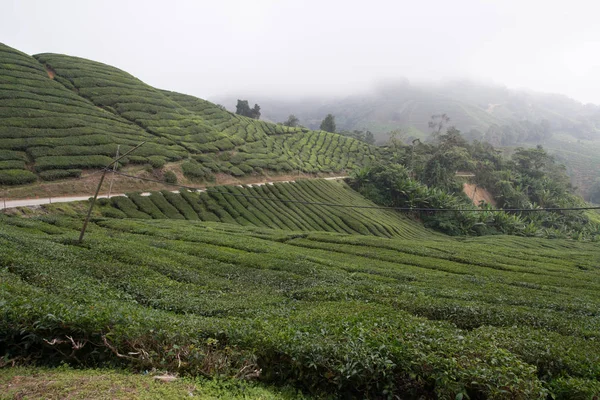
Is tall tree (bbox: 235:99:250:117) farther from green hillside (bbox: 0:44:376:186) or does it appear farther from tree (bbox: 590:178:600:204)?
tree (bbox: 590:178:600:204)

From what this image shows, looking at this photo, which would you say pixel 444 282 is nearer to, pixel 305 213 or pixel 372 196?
pixel 305 213

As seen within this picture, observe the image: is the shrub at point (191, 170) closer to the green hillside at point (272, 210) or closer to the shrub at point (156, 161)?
the shrub at point (156, 161)

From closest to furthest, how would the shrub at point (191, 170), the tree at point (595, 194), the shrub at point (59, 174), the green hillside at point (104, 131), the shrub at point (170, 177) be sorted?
the shrub at point (59, 174), the green hillside at point (104, 131), the shrub at point (170, 177), the shrub at point (191, 170), the tree at point (595, 194)

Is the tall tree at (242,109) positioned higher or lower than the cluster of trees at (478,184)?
higher

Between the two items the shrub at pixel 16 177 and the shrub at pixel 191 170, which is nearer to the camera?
the shrub at pixel 16 177

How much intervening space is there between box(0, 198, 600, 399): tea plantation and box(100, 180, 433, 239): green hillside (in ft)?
31.8

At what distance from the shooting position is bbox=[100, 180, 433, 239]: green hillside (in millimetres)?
32259

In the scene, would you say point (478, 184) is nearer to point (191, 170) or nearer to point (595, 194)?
point (191, 170)

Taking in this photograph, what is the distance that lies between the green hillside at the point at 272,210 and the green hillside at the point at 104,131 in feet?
19.6

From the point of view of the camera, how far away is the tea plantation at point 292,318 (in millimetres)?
6305

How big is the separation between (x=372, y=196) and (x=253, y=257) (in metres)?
45.7

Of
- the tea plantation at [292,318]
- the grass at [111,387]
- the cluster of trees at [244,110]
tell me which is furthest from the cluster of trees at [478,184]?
the grass at [111,387]

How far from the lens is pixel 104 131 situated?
135 feet

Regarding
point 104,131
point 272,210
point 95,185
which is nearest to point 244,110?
point 104,131
